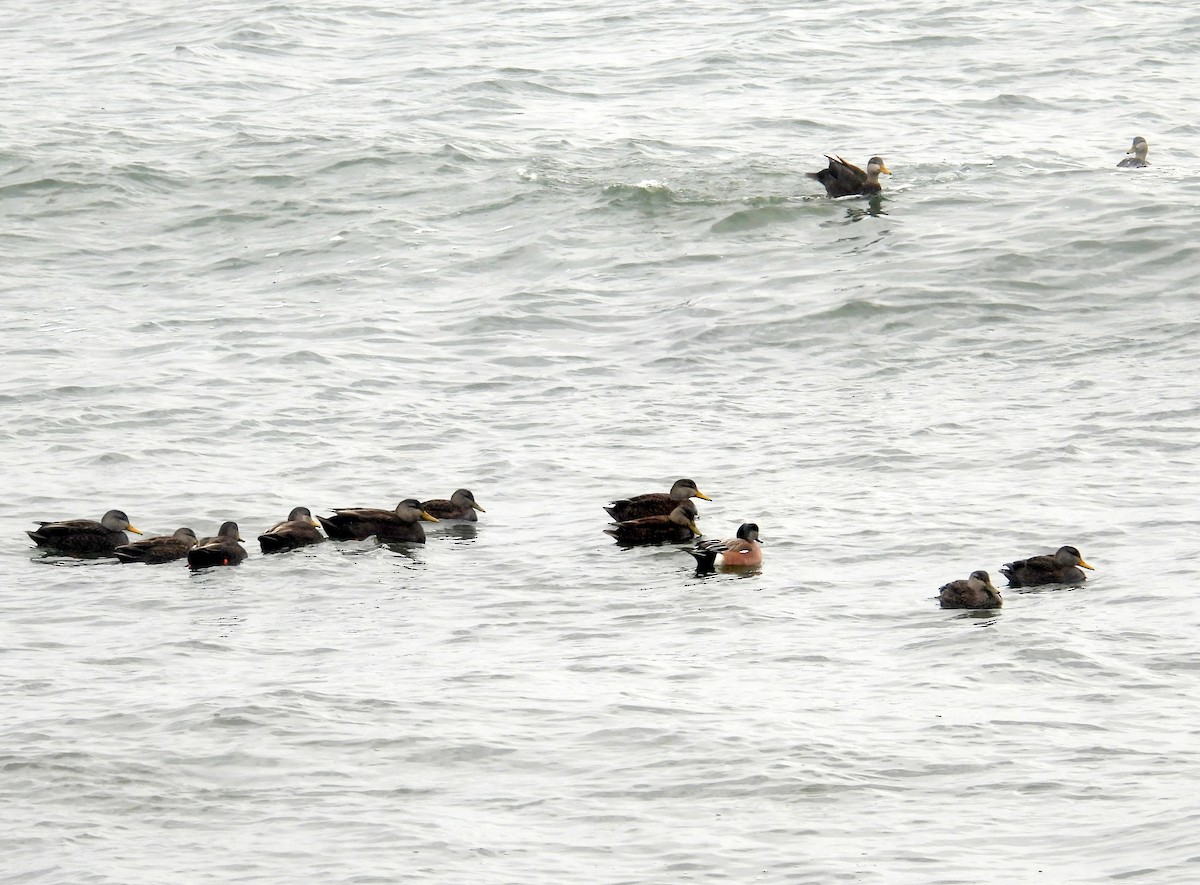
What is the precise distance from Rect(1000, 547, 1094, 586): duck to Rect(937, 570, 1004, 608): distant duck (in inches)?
22.0

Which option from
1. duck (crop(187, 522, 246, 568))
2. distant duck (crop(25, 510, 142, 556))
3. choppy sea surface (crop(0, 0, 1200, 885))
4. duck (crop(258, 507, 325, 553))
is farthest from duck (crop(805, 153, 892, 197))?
distant duck (crop(25, 510, 142, 556))

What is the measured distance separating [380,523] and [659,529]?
2.31m

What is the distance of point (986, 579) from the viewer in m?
13.0

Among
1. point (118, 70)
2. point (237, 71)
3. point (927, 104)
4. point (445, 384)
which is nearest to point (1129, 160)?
point (927, 104)

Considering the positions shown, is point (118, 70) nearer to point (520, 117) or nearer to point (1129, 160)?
point (520, 117)

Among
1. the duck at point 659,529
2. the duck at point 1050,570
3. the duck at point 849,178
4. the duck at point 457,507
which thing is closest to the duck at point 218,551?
the duck at point 457,507

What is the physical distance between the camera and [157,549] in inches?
573

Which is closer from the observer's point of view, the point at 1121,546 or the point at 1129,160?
the point at 1121,546

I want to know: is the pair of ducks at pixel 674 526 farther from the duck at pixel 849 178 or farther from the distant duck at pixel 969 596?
the duck at pixel 849 178

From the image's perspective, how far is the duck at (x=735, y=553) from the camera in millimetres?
14016

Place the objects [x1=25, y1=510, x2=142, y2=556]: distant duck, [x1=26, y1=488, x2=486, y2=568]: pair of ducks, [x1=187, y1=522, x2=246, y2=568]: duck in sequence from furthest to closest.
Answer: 1. [x1=25, y1=510, x2=142, y2=556]: distant duck
2. [x1=26, y1=488, x2=486, y2=568]: pair of ducks
3. [x1=187, y1=522, x2=246, y2=568]: duck

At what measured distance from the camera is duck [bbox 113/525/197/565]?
1445cm

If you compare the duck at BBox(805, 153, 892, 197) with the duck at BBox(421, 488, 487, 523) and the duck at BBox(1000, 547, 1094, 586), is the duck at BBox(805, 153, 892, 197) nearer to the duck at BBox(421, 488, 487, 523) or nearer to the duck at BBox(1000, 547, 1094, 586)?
the duck at BBox(421, 488, 487, 523)

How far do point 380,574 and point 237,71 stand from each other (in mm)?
23337
